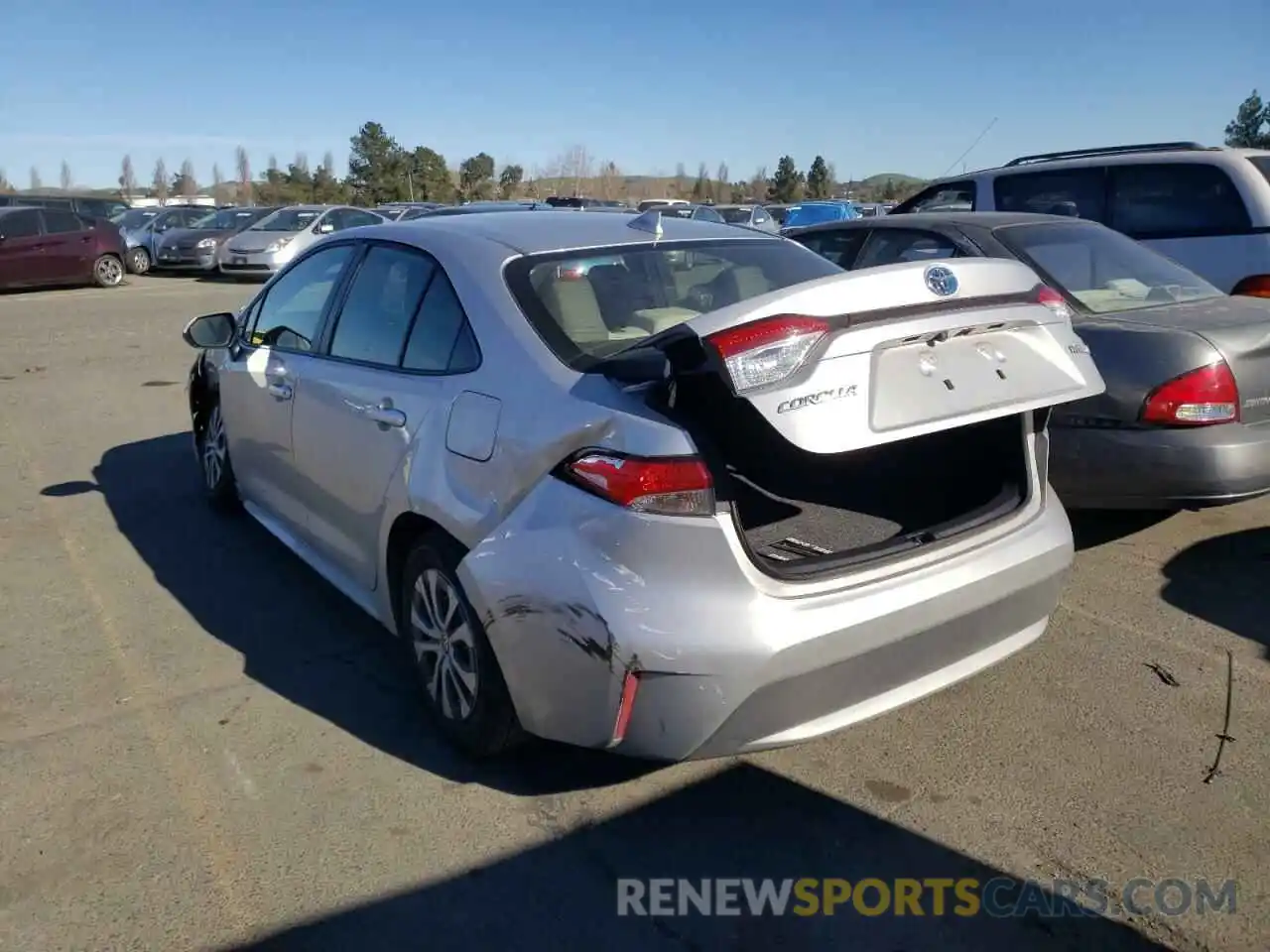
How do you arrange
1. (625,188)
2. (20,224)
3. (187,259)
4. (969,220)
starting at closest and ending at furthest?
(969,220)
(20,224)
(187,259)
(625,188)

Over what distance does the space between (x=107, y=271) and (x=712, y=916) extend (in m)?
22.2

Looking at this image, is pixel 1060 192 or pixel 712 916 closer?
pixel 712 916

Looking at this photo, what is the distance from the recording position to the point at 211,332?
516 cm

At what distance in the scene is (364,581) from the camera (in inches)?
148

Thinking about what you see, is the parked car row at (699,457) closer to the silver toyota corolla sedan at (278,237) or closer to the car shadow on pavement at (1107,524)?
the car shadow on pavement at (1107,524)

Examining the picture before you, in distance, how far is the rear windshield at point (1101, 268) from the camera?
5.01 meters

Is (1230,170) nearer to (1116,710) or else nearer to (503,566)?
(1116,710)

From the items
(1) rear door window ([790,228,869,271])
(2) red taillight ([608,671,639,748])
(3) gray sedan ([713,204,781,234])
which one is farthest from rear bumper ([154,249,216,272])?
(2) red taillight ([608,671,639,748])

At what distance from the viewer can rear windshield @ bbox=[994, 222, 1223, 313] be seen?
16.4ft

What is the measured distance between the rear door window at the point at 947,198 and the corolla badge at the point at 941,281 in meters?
5.62

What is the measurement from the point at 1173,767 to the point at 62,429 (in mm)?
7948

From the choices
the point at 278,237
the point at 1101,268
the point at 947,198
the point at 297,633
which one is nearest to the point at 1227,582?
the point at 1101,268

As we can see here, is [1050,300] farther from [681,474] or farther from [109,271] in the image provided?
[109,271]

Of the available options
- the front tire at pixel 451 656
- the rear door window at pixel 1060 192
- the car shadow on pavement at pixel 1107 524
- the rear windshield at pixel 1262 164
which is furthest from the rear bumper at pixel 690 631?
A: the rear door window at pixel 1060 192
